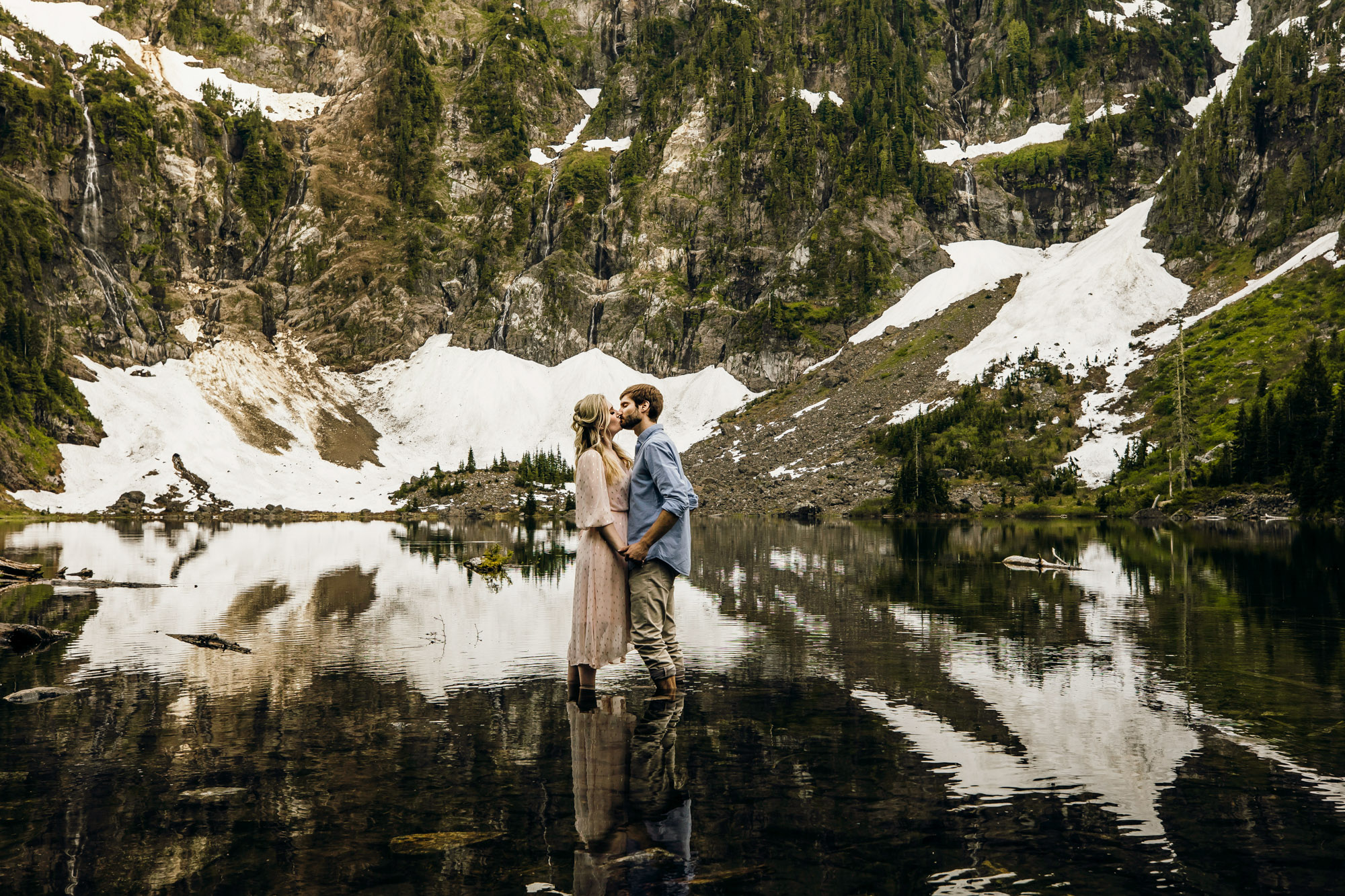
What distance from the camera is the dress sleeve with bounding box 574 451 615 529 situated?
10977 millimetres

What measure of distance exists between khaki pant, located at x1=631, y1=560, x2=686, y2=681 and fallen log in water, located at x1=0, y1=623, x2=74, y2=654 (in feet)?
35.9

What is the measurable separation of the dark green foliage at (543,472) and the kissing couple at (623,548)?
143303mm

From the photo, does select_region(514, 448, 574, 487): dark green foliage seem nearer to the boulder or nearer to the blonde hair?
the boulder

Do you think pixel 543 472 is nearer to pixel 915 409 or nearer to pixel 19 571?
pixel 915 409

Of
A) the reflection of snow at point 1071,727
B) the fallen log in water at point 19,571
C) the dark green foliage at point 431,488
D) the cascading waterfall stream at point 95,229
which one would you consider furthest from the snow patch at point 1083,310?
the cascading waterfall stream at point 95,229

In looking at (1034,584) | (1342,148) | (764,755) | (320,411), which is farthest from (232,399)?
(1342,148)

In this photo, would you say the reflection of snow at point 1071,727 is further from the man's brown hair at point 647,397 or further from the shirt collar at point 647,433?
the man's brown hair at point 647,397

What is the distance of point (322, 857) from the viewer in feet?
19.6

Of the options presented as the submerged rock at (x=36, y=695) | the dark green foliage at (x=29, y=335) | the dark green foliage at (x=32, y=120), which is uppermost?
the dark green foliage at (x=32, y=120)

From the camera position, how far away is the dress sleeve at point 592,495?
10977 millimetres

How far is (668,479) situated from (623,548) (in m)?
0.98

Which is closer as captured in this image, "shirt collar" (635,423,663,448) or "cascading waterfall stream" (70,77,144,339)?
"shirt collar" (635,423,663,448)

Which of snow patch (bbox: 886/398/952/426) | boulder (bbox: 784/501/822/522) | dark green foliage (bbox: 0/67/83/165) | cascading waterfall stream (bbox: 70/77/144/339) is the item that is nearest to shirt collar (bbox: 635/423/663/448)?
boulder (bbox: 784/501/822/522)

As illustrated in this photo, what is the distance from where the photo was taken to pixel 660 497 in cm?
1138
